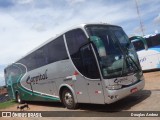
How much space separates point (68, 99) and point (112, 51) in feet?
10.6

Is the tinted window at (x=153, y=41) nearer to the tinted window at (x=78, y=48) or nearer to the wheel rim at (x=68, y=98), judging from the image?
the wheel rim at (x=68, y=98)

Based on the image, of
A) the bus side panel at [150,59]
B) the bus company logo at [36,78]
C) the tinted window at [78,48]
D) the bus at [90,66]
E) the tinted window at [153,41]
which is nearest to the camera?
the bus at [90,66]

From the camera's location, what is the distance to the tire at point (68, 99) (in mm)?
11669

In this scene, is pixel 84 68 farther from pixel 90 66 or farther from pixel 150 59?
pixel 150 59

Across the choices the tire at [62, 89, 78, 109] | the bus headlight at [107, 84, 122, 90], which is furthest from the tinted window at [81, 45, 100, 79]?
the tire at [62, 89, 78, 109]

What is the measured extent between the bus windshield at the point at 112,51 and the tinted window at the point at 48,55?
1988 mm

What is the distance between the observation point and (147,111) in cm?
898

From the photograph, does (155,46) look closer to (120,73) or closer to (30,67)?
(30,67)

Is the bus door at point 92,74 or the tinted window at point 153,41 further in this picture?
the tinted window at point 153,41

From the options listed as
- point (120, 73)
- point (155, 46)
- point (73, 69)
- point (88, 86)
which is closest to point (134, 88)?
point (120, 73)

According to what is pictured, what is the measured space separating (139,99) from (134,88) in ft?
3.90

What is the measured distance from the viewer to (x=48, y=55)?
43.8 feet

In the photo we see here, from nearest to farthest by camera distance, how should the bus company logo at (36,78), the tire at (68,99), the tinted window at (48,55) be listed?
1. the tire at (68,99)
2. the tinted window at (48,55)
3. the bus company logo at (36,78)

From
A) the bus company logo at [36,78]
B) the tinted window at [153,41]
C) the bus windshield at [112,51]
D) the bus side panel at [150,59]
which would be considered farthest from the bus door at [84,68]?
the bus side panel at [150,59]
